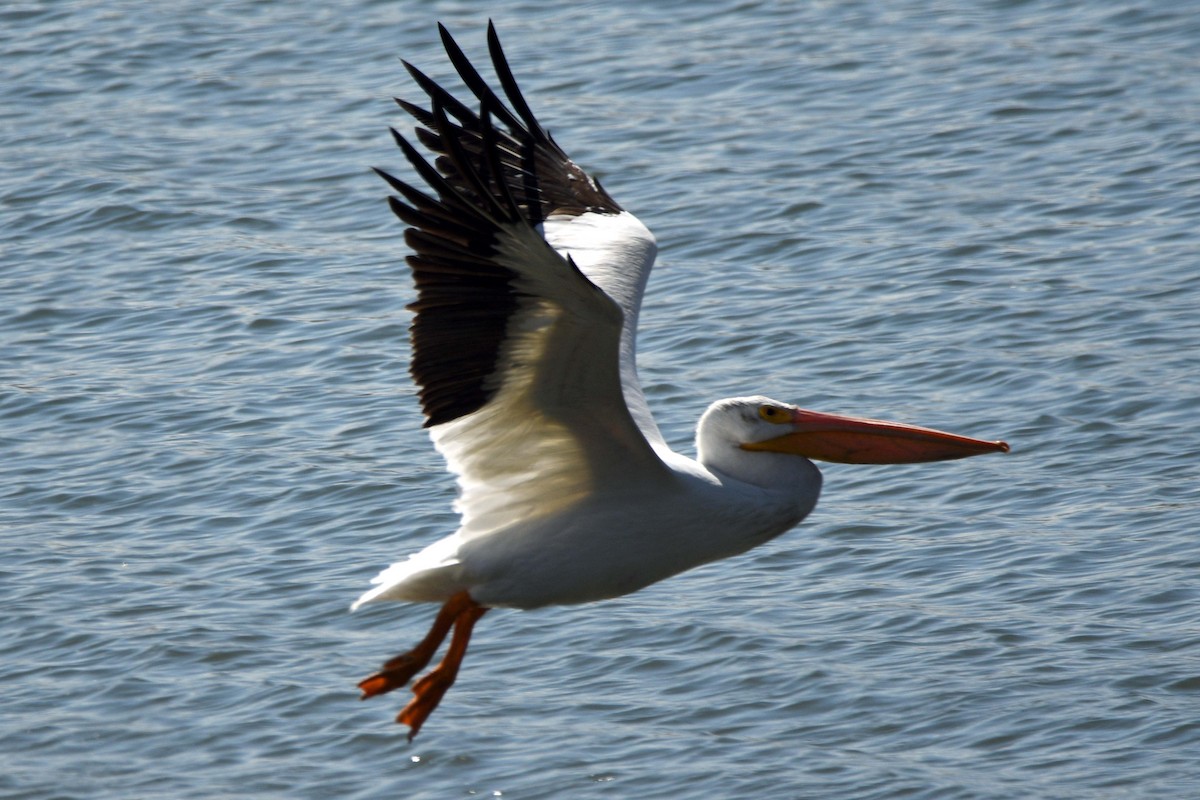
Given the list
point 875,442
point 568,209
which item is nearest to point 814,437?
point 875,442

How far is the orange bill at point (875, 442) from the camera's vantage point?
6.11m

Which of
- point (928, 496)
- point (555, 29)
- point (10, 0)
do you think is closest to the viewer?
point (928, 496)

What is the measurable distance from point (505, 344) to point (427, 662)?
1.20m

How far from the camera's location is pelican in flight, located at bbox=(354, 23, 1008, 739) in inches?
197

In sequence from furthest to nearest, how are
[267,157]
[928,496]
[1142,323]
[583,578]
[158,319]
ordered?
[267,157]
[158,319]
[1142,323]
[928,496]
[583,578]

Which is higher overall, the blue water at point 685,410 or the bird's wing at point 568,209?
the bird's wing at point 568,209

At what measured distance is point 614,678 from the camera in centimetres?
695

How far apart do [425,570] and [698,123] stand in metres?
7.96

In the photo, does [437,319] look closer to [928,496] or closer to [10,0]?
[928,496]

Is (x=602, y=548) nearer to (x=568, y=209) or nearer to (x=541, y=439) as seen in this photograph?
(x=541, y=439)

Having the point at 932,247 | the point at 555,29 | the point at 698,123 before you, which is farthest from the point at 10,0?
the point at 932,247

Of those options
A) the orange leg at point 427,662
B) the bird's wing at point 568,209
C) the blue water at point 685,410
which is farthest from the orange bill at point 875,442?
the orange leg at point 427,662

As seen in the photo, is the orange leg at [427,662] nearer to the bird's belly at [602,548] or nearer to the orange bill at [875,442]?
the bird's belly at [602,548]

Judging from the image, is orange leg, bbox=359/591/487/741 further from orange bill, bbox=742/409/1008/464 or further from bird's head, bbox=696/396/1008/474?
orange bill, bbox=742/409/1008/464
